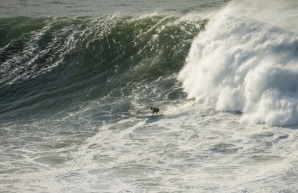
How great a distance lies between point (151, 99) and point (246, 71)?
136 inches

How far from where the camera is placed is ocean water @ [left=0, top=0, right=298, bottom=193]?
12.1m

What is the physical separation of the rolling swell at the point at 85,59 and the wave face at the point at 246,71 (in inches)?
44.1

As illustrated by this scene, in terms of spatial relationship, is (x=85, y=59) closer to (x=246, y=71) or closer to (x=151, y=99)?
(x=151, y=99)

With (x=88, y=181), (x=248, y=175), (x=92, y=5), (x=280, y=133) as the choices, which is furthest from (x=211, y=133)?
(x=92, y=5)

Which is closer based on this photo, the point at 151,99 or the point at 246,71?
the point at 246,71

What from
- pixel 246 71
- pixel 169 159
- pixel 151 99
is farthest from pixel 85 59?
pixel 169 159

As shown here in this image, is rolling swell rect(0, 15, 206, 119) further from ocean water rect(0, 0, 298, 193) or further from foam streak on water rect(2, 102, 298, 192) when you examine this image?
foam streak on water rect(2, 102, 298, 192)

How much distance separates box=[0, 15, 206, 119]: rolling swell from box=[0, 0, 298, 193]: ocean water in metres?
0.06

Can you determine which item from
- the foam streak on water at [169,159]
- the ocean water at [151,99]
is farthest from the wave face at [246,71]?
the foam streak on water at [169,159]

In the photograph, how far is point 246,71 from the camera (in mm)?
17156

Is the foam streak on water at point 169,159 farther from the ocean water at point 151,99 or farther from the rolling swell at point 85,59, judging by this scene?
the rolling swell at point 85,59

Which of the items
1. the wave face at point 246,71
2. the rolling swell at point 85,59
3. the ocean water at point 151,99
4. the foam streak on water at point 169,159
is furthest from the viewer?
the rolling swell at point 85,59

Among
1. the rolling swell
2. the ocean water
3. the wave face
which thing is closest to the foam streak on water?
the ocean water

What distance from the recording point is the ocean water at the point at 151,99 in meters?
12.1
